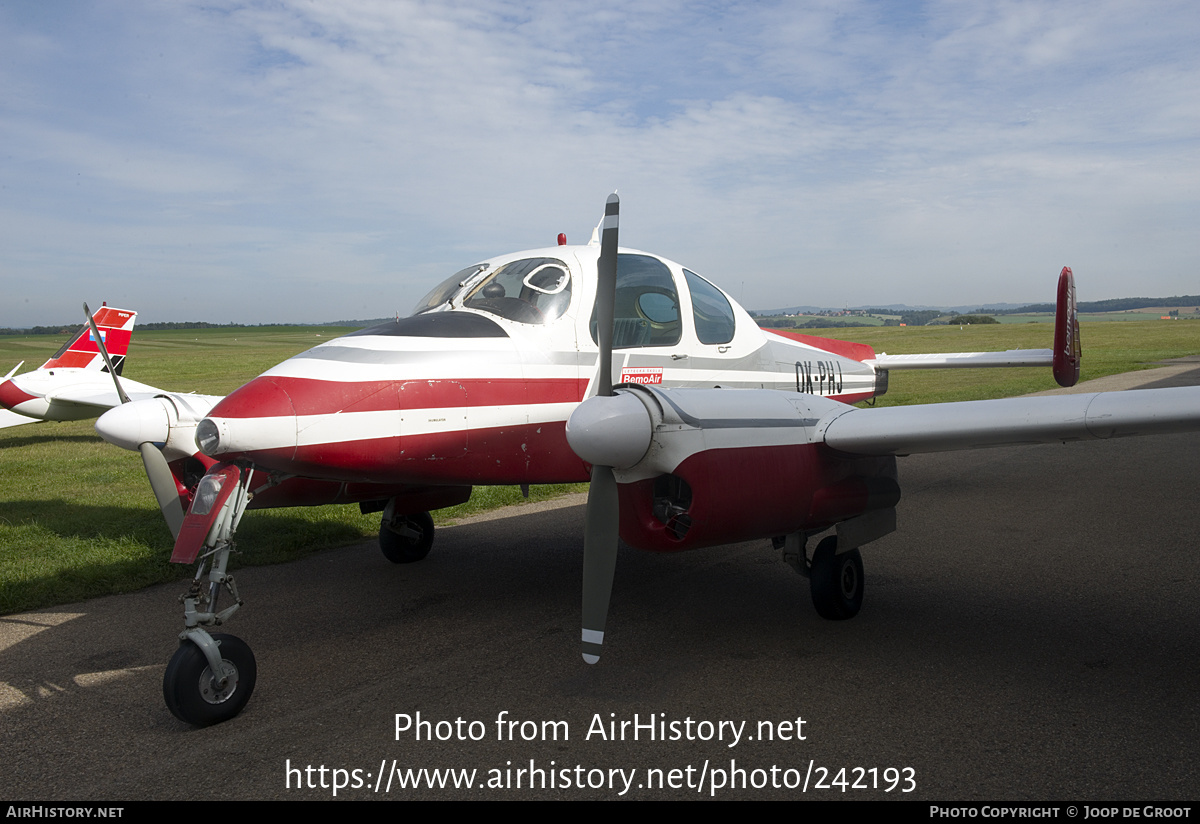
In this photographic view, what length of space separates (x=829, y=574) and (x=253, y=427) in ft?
12.8

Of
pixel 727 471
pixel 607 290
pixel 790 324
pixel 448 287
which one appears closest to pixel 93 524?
pixel 448 287

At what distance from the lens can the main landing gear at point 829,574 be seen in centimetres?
562

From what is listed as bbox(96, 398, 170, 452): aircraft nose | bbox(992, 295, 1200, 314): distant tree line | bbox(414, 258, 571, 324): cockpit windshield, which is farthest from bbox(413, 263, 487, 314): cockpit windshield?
bbox(992, 295, 1200, 314): distant tree line

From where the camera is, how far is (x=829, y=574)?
562 cm

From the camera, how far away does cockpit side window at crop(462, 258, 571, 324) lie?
5.68 meters

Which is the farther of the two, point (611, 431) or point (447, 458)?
point (447, 458)

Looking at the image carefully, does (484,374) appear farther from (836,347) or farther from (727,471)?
(836,347)

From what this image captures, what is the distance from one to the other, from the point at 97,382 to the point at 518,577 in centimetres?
1595

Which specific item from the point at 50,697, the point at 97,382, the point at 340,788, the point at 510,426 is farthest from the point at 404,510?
the point at 97,382

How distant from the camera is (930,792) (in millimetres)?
3465

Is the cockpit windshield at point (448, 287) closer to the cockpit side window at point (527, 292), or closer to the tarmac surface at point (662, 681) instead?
the cockpit side window at point (527, 292)

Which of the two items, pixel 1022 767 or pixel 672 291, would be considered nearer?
pixel 1022 767

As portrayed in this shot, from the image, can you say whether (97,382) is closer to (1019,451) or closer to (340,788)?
(340,788)

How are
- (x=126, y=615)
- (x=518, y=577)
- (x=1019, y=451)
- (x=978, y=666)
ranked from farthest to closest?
(x=1019, y=451)
(x=518, y=577)
(x=126, y=615)
(x=978, y=666)
